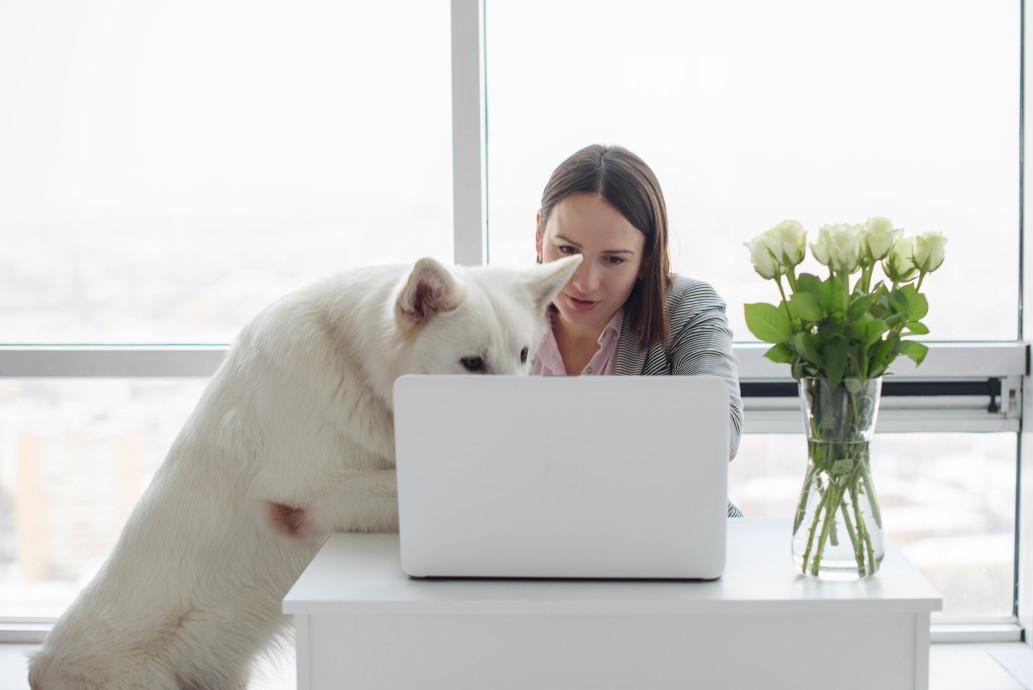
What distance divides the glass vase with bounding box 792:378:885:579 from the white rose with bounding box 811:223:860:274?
144mm

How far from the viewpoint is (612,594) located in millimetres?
939

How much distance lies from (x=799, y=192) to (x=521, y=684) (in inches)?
80.7

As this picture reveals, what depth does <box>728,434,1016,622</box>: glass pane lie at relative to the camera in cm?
265

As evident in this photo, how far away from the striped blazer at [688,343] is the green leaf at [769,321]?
0.68 m

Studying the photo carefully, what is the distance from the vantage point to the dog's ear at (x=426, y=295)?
1.22 m

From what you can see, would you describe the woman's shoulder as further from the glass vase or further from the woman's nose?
the glass vase

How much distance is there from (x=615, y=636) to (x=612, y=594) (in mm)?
50

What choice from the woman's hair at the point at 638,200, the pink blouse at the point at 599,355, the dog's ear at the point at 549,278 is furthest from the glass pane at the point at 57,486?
the dog's ear at the point at 549,278

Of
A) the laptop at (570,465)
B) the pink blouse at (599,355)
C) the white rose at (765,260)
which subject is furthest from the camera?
the pink blouse at (599,355)

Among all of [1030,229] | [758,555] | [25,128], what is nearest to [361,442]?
[758,555]

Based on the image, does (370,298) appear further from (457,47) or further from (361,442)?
(457,47)

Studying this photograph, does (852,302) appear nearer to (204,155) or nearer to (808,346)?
(808,346)

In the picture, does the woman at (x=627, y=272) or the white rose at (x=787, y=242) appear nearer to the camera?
the white rose at (x=787, y=242)

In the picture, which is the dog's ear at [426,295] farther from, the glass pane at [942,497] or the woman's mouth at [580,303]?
the glass pane at [942,497]
